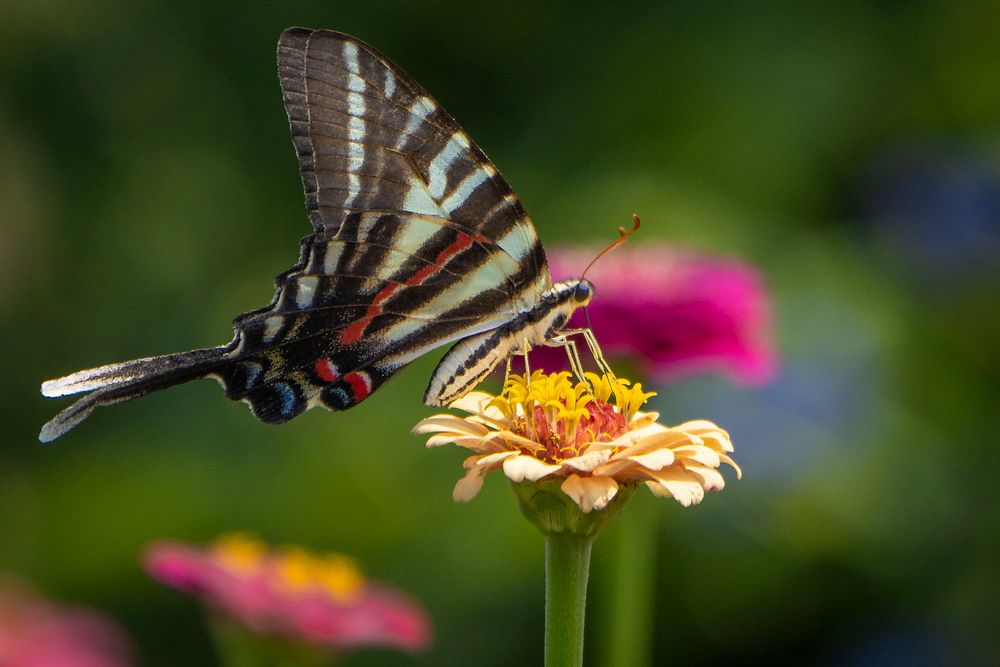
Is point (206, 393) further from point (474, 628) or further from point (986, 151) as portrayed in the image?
point (986, 151)

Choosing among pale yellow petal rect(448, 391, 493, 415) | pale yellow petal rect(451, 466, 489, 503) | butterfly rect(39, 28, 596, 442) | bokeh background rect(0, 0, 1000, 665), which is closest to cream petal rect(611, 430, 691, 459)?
pale yellow petal rect(451, 466, 489, 503)

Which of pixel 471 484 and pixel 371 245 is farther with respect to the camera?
pixel 371 245

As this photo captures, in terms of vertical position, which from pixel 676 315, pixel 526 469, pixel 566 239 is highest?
pixel 566 239

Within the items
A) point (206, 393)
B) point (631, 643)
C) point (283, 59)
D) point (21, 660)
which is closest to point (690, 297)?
point (631, 643)

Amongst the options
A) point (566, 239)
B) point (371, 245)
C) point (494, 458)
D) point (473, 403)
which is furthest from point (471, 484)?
point (566, 239)

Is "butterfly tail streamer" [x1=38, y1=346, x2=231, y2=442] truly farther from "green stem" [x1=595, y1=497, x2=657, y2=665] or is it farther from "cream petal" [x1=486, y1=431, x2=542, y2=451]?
"green stem" [x1=595, y1=497, x2=657, y2=665]

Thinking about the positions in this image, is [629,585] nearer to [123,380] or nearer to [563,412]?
[563,412]

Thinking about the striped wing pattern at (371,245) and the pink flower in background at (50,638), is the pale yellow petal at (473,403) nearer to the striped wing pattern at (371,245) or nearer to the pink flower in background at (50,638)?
the striped wing pattern at (371,245)
